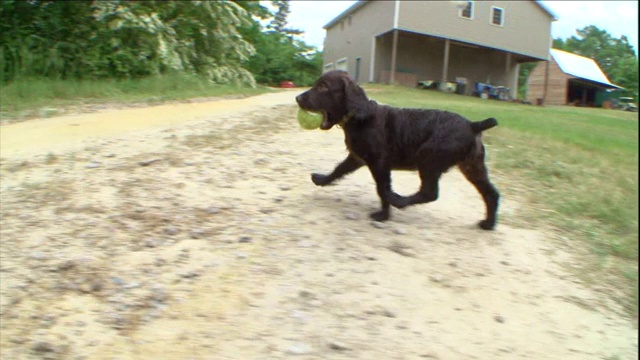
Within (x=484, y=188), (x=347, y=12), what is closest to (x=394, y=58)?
(x=347, y=12)

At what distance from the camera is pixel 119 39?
54.5 ft

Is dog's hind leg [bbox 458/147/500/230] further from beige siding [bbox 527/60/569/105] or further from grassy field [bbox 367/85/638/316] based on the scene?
beige siding [bbox 527/60/569/105]

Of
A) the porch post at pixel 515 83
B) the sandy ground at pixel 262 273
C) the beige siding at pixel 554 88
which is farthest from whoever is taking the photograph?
the porch post at pixel 515 83

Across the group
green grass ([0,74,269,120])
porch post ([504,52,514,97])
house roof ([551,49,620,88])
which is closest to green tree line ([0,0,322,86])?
green grass ([0,74,269,120])

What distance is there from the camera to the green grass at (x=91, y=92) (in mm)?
10875

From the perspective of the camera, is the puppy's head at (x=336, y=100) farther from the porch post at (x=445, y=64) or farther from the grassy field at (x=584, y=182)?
the porch post at (x=445, y=64)

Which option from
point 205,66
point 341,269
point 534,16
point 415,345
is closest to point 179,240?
point 341,269

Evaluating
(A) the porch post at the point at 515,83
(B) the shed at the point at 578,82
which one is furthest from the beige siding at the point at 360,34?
(B) the shed at the point at 578,82

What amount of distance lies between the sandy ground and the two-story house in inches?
846

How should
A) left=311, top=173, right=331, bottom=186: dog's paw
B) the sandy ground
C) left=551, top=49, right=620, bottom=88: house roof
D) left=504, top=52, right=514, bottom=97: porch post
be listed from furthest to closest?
left=504, top=52, right=514, bottom=97: porch post
left=551, top=49, right=620, bottom=88: house roof
left=311, top=173, right=331, bottom=186: dog's paw
the sandy ground

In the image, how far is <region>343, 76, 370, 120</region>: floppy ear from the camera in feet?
16.7

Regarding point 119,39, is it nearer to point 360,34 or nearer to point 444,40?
point 444,40

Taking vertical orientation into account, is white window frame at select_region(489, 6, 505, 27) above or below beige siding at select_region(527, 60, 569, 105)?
above

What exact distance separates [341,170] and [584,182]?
3.73 m
